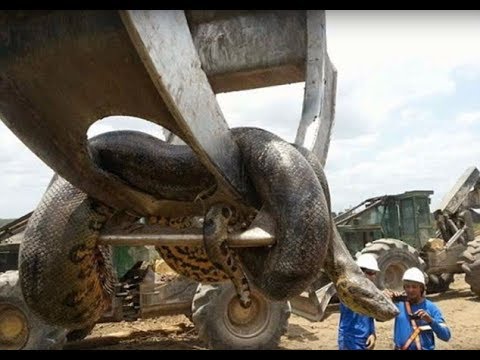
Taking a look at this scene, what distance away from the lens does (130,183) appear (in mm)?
2348

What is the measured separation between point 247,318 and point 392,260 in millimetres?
4168

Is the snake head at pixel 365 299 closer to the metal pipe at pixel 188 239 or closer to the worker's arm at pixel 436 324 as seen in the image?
the metal pipe at pixel 188 239

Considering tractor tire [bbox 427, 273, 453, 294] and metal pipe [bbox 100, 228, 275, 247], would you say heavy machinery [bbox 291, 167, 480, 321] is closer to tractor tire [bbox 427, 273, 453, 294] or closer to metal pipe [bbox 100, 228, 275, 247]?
tractor tire [bbox 427, 273, 453, 294]

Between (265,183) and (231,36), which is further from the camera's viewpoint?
(231,36)

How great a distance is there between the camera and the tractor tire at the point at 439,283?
46.9 ft

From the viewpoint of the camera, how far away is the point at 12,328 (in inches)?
344

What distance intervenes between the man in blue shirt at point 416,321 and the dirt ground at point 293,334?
3.99 m

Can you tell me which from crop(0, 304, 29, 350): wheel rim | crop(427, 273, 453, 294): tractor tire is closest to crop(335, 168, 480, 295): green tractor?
crop(427, 273, 453, 294): tractor tire

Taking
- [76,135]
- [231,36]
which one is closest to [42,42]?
[76,135]

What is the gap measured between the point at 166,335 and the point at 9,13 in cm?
985

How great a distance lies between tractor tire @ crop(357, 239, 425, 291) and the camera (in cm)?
1191

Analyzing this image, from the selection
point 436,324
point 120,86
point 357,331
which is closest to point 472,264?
point 357,331

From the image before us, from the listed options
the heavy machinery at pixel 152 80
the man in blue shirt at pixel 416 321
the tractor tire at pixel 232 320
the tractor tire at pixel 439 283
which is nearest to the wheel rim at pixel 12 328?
the tractor tire at pixel 232 320

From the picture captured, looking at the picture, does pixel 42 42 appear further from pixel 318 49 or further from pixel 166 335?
pixel 166 335
